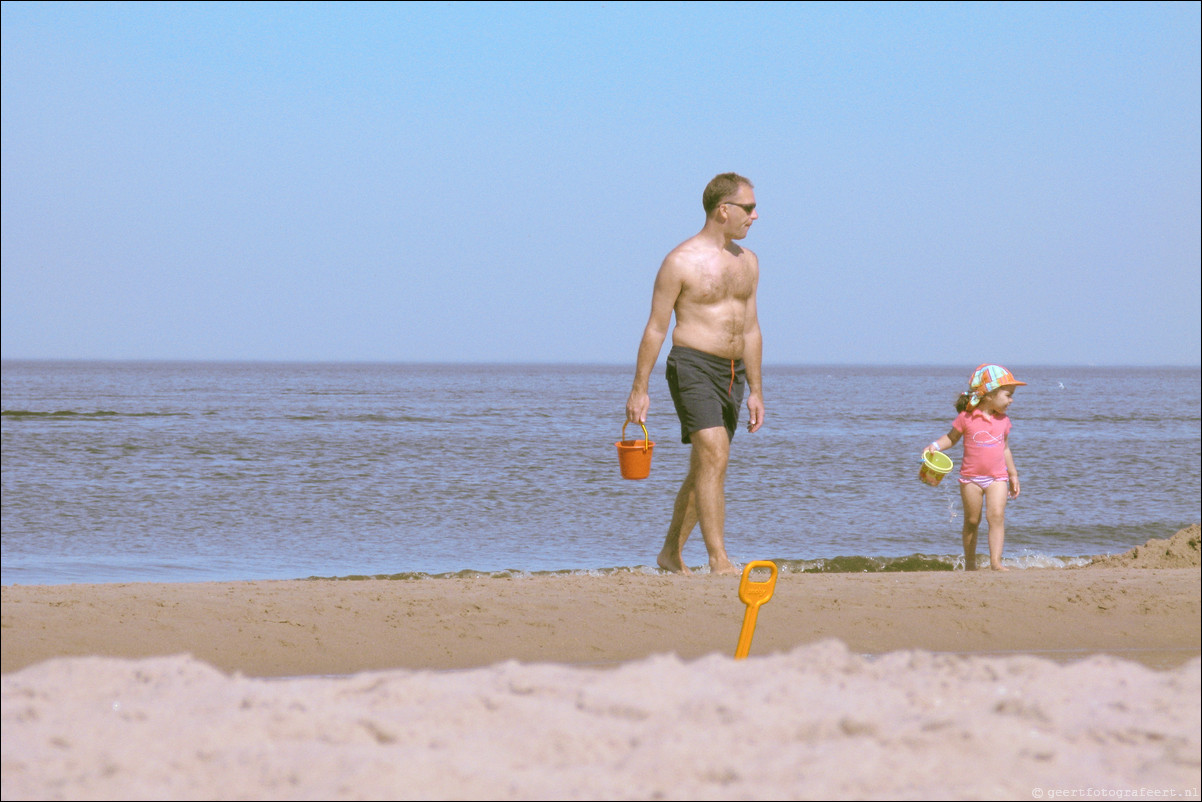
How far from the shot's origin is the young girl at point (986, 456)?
20.7 ft

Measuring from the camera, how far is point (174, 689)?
103 inches

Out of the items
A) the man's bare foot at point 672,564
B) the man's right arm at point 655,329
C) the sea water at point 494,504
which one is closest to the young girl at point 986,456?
the sea water at point 494,504

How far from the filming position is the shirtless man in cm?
521

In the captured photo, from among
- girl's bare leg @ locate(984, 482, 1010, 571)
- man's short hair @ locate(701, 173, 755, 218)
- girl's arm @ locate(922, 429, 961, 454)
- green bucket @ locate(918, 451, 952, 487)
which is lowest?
girl's bare leg @ locate(984, 482, 1010, 571)

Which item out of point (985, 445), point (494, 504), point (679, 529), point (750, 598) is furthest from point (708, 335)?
point (494, 504)

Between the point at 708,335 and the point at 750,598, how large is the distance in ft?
6.11

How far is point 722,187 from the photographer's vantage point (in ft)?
17.2

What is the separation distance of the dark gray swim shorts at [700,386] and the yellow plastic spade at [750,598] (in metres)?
1.55

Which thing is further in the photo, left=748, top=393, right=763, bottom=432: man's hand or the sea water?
the sea water

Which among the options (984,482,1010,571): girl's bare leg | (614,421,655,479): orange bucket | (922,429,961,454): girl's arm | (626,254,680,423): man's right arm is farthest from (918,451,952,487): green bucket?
(626,254,680,423): man's right arm

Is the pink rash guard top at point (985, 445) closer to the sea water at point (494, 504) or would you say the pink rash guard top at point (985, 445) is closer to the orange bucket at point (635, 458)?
the sea water at point (494, 504)

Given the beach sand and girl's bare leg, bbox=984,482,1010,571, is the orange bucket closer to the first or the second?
the beach sand

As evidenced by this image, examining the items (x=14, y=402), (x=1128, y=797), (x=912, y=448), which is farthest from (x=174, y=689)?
(x=14, y=402)

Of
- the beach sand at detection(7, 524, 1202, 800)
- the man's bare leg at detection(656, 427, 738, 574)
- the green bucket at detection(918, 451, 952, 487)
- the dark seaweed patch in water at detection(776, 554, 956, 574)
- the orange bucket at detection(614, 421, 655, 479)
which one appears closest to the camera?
the beach sand at detection(7, 524, 1202, 800)
